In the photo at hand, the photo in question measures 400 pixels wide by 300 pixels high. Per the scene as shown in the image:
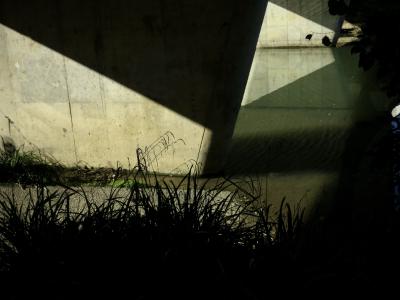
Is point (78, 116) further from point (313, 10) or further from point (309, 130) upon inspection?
point (313, 10)

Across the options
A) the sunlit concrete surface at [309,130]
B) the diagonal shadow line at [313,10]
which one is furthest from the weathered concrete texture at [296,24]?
the sunlit concrete surface at [309,130]

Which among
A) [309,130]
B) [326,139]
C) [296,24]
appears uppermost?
[296,24]

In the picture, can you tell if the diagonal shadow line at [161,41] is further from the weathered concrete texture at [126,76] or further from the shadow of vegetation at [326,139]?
the shadow of vegetation at [326,139]

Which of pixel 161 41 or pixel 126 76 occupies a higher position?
pixel 161 41

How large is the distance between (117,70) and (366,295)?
16.6 ft

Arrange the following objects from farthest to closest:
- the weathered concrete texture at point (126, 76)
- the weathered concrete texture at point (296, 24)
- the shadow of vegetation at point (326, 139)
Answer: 1. the weathered concrete texture at point (296, 24)
2. the weathered concrete texture at point (126, 76)
3. the shadow of vegetation at point (326, 139)

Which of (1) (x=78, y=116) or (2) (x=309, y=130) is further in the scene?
(2) (x=309, y=130)

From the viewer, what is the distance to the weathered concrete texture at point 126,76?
271 inches

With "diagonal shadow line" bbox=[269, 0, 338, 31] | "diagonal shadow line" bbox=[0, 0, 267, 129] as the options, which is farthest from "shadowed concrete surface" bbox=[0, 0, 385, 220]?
"diagonal shadow line" bbox=[269, 0, 338, 31]

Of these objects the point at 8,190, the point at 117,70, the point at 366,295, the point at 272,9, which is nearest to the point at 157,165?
the point at 117,70

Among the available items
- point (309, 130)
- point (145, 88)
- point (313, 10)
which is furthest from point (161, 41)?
point (313, 10)

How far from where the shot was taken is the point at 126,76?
731 cm

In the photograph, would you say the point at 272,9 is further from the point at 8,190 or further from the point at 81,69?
the point at 8,190

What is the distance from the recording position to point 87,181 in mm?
7488
